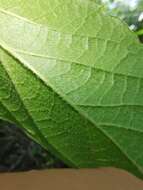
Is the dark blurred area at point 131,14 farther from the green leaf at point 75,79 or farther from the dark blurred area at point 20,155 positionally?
the dark blurred area at point 20,155

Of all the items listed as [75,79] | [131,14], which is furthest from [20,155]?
[75,79]

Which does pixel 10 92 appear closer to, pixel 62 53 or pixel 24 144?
pixel 62 53

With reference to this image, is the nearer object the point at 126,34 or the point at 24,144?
the point at 126,34

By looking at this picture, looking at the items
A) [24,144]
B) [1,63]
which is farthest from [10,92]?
[24,144]

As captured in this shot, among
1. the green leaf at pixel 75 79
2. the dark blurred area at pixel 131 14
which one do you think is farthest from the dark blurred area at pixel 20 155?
the green leaf at pixel 75 79

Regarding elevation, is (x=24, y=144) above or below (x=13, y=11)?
below

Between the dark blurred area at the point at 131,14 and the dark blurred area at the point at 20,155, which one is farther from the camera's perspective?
the dark blurred area at the point at 20,155

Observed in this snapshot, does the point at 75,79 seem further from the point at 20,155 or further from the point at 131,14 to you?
the point at 20,155

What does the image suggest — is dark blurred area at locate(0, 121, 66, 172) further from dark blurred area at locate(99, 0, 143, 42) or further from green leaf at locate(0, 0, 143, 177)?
green leaf at locate(0, 0, 143, 177)

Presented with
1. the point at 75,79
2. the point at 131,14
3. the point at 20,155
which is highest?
the point at 131,14
